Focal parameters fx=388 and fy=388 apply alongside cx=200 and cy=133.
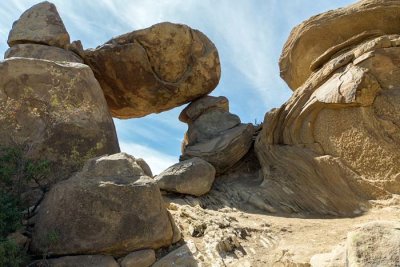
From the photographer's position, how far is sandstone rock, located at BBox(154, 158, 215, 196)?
8.12 m

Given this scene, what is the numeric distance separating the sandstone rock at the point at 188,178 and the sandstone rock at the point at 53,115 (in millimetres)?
1453

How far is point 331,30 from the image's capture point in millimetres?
9109

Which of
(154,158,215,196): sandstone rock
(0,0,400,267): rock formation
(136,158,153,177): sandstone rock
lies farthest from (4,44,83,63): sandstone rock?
(136,158,153,177): sandstone rock

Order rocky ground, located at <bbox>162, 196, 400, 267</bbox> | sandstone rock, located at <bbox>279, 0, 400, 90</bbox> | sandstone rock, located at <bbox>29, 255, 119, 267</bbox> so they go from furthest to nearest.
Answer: sandstone rock, located at <bbox>279, 0, 400, 90</bbox>
rocky ground, located at <bbox>162, 196, 400, 267</bbox>
sandstone rock, located at <bbox>29, 255, 119, 267</bbox>

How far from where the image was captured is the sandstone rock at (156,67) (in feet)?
36.7

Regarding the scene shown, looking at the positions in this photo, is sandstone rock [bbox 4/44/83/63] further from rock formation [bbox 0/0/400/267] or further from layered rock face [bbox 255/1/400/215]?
layered rock face [bbox 255/1/400/215]

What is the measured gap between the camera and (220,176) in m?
9.46

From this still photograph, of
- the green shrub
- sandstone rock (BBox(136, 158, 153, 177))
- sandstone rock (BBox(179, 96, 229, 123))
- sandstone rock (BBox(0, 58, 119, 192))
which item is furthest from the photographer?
sandstone rock (BBox(179, 96, 229, 123))

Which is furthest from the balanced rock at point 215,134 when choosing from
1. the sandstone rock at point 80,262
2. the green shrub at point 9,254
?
the green shrub at point 9,254

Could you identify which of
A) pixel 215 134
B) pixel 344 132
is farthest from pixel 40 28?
pixel 344 132

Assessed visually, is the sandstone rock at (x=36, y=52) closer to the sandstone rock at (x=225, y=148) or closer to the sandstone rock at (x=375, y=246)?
the sandstone rock at (x=225, y=148)

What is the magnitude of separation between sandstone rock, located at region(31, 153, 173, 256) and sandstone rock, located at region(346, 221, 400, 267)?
2.38 meters

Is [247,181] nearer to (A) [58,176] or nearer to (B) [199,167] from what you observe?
(B) [199,167]

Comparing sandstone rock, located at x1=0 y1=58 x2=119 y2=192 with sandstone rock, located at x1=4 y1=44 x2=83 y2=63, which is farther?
sandstone rock, located at x1=4 y1=44 x2=83 y2=63
